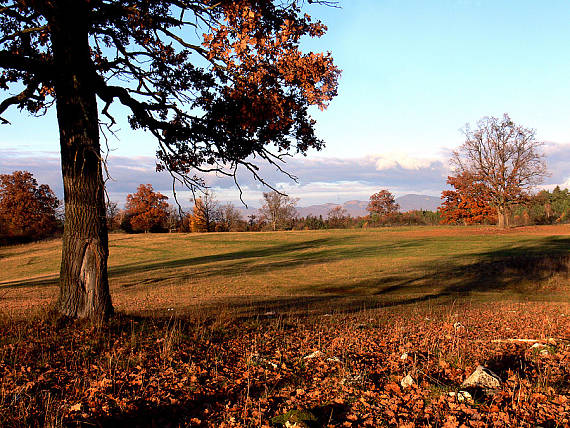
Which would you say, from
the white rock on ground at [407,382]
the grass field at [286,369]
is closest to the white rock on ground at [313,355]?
the grass field at [286,369]

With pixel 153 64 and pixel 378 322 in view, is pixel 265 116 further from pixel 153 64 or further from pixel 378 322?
pixel 378 322

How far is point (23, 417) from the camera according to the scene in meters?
3.24

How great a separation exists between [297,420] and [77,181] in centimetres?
616

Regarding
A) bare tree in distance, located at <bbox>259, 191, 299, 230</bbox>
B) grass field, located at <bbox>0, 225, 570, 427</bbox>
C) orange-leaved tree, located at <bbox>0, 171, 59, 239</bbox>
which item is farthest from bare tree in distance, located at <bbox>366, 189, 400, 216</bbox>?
grass field, located at <bbox>0, 225, 570, 427</bbox>

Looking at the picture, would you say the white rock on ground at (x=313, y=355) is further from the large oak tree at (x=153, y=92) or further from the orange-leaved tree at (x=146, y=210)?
the orange-leaved tree at (x=146, y=210)

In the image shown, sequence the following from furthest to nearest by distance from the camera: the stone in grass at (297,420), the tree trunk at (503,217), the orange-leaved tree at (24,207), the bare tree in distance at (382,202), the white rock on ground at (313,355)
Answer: the bare tree in distance at (382,202) < the orange-leaved tree at (24,207) < the tree trunk at (503,217) < the white rock on ground at (313,355) < the stone in grass at (297,420)

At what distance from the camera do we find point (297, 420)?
3225mm

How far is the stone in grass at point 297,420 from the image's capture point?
10.4ft

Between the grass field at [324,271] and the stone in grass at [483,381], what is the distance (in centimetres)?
877

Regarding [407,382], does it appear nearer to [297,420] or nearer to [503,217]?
[297,420]

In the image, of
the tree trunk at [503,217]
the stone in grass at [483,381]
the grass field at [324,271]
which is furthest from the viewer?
the tree trunk at [503,217]

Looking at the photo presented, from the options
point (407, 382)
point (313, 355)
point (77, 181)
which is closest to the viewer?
point (407, 382)

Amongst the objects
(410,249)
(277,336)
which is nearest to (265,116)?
(277,336)

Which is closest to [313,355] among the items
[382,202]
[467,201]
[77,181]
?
[77,181]
